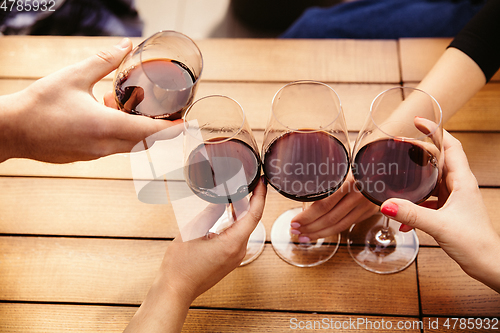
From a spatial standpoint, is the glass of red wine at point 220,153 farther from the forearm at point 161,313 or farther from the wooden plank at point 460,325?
the wooden plank at point 460,325

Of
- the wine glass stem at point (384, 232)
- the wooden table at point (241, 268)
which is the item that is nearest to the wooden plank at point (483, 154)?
the wooden table at point (241, 268)

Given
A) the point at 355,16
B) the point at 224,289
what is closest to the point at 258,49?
the point at 355,16

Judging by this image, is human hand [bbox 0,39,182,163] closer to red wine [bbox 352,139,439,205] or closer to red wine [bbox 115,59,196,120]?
red wine [bbox 115,59,196,120]

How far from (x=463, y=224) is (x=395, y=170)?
163mm

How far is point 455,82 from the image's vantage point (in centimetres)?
104

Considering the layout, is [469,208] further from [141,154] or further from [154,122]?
[141,154]

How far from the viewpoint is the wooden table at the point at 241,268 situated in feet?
2.93

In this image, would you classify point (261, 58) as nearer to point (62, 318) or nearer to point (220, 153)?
point (220, 153)

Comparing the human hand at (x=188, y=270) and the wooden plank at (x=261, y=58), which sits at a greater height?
the wooden plank at (x=261, y=58)

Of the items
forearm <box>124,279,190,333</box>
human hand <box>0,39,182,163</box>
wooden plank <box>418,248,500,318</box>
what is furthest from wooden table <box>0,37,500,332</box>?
human hand <box>0,39,182,163</box>

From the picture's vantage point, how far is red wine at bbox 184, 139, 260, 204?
2.39ft

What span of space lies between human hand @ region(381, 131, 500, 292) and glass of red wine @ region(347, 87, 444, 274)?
0.06 meters

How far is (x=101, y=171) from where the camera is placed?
3.59ft

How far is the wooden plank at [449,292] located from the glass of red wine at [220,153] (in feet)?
1.60
